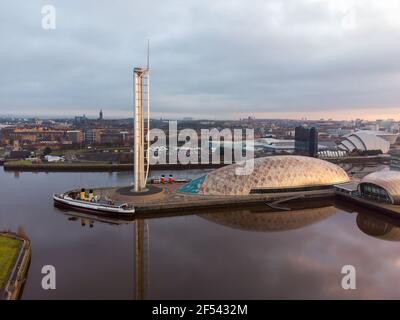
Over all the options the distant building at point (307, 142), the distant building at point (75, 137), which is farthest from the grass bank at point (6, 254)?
the distant building at point (75, 137)

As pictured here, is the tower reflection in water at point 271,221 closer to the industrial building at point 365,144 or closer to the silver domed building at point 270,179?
the silver domed building at point 270,179

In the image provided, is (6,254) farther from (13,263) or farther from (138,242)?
(138,242)

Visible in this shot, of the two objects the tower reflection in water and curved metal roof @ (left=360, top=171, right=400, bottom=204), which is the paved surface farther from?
curved metal roof @ (left=360, top=171, right=400, bottom=204)

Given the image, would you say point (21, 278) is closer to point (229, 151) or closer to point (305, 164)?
point (305, 164)

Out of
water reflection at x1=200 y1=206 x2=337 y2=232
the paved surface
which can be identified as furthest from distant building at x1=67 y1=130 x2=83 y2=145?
water reflection at x1=200 y1=206 x2=337 y2=232

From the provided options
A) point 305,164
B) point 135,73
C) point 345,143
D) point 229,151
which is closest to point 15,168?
point 135,73
